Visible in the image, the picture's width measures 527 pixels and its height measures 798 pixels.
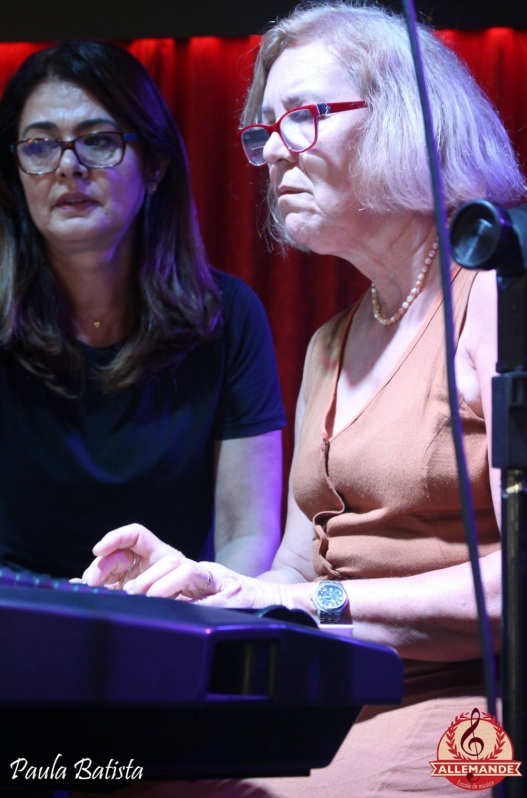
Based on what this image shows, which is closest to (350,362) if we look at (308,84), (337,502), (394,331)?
(394,331)

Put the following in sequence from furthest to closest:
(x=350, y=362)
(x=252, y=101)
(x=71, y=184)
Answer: (x=71, y=184)
(x=252, y=101)
(x=350, y=362)

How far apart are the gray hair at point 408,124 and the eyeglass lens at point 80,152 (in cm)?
49

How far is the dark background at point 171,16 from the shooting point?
2.98 meters

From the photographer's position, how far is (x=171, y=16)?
10.2ft

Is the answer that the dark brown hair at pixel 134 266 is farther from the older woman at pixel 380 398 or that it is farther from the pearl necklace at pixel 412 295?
the pearl necklace at pixel 412 295

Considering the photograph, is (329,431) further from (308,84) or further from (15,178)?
(15,178)

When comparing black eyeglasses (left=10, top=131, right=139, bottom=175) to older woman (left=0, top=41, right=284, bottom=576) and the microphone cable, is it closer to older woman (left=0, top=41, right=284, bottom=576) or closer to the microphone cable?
older woman (left=0, top=41, right=284, bottom=576)

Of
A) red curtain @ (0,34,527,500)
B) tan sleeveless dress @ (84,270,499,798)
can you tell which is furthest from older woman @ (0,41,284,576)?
red curtain @ (0,34,527,500)

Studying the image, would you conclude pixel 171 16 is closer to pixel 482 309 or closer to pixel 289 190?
pixel 289 190

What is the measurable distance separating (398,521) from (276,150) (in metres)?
0.58

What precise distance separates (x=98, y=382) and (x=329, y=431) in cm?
61

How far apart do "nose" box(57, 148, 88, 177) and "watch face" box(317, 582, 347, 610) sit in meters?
0.98

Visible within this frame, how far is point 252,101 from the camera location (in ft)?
4.82

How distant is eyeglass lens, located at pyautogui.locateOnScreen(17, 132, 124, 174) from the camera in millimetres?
1649
